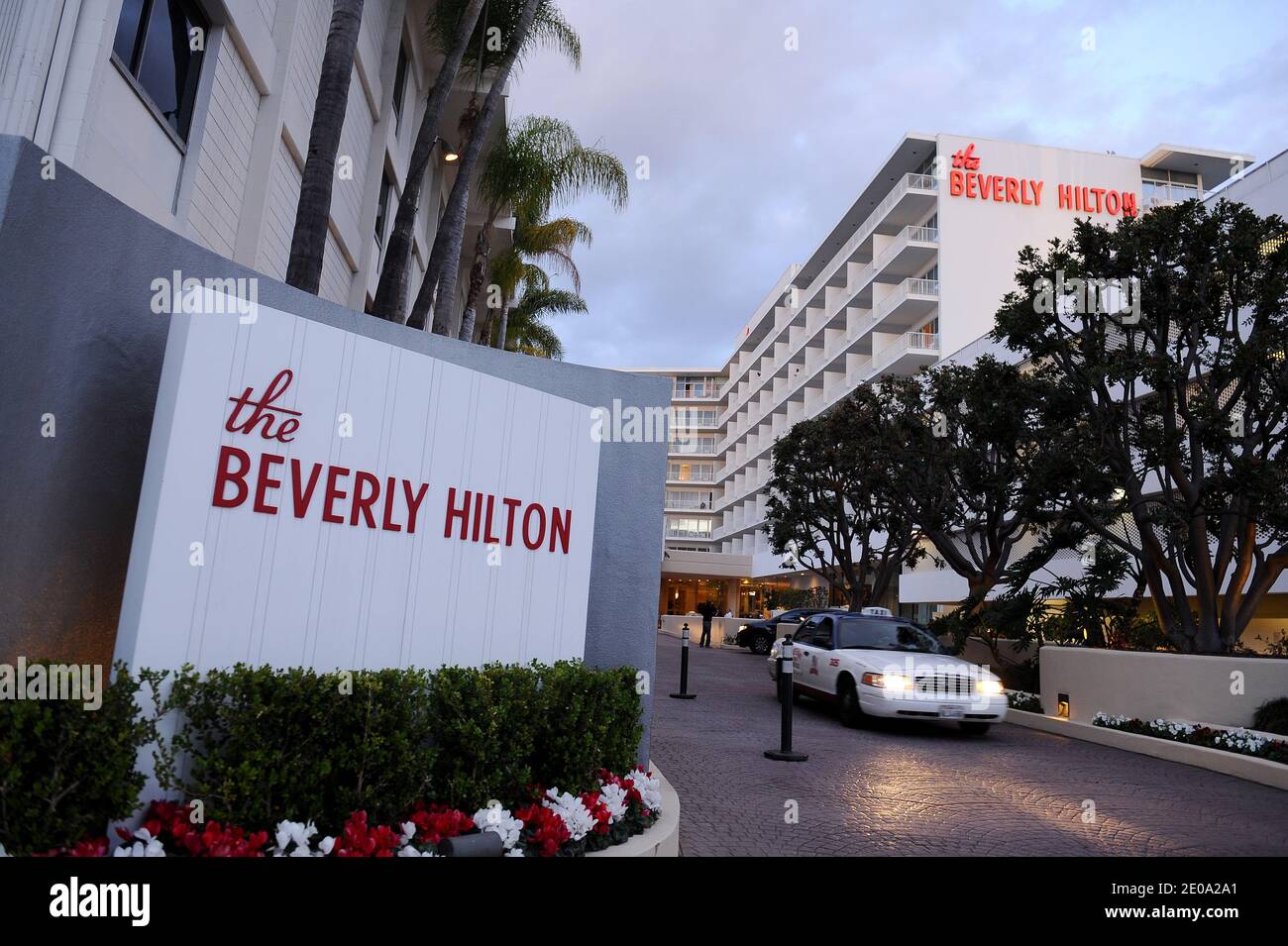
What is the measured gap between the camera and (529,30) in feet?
41.2

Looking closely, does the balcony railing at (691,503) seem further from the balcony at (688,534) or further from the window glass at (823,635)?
the window glass at (823,635)

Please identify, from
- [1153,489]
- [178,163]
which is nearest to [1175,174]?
[1153,489]

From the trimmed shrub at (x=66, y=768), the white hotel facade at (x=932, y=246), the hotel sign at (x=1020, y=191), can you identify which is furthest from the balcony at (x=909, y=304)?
the trimmed shrub at (x=66, y=768)

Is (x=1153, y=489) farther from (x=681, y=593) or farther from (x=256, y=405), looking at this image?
(x=681, y=593)

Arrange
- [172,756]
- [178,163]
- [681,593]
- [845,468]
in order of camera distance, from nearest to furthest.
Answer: [172,756]
[178,163]
[845,468]
[681,593]

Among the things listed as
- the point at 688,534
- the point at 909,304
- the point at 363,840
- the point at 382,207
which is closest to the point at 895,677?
the point at 363,840

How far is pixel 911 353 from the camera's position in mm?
39031

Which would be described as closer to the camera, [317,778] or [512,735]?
[317,778]

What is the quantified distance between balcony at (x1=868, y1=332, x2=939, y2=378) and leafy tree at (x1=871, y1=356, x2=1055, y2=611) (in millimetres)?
14878

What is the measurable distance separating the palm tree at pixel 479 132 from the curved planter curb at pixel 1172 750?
431 inches

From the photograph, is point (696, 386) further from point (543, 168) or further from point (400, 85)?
point (543, 168)

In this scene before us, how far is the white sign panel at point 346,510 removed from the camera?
3865 mm

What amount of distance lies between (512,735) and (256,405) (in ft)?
7.19
